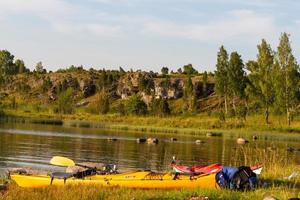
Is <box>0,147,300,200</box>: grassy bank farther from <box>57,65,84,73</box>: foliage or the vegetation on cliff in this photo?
<box>57,65,84,73</box>: foliage

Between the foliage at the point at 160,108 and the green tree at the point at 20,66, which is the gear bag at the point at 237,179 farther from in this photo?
the green tree at the point at 20,66

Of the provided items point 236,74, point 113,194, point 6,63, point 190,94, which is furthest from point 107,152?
point 6,63

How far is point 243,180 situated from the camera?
15414 millimetres

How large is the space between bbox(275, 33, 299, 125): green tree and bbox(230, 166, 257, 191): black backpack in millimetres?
60506

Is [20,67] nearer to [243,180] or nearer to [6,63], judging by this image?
[6,63]

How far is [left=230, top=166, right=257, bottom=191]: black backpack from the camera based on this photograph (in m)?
15.3

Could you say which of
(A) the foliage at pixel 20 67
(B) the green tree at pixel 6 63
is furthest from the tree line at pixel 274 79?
(A) the foliage at pixel 20 67

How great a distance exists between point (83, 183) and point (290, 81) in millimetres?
63384

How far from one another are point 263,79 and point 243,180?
65331mm

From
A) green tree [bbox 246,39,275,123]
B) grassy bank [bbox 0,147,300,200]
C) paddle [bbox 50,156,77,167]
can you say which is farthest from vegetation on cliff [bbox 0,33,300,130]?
grassy bank [bbox 0,147,300,200]

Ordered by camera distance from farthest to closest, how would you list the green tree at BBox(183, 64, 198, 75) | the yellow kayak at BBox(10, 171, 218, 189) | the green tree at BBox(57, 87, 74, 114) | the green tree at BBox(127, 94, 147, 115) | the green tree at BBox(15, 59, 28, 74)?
the green tree at BBox(15, 59, 28, 74) → the green tree at BBox(183, 64, 198, 75) → the green tree at BBox(57, 87, 74, 114) → the green tree at BBox(127, 94, 147, 115) → the yellow kayak at BBox(10, 171, 218, 189)

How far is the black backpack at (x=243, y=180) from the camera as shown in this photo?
603 inches

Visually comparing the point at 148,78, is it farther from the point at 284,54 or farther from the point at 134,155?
the point at 134,155

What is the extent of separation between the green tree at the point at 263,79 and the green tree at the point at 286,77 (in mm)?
1607
